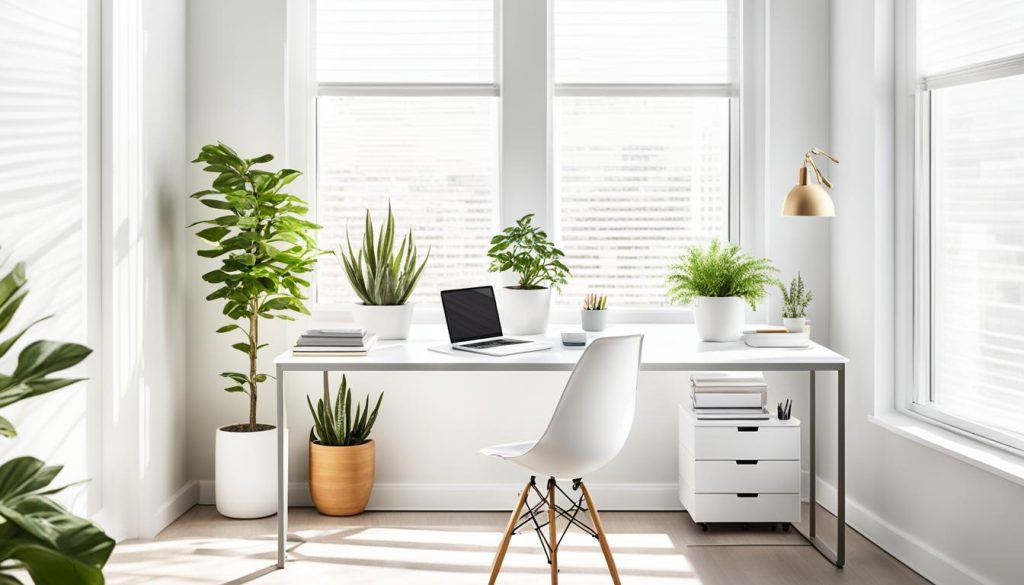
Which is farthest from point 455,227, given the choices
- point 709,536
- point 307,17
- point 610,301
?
point 709,536

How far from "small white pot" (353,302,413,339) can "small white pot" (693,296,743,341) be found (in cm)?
121

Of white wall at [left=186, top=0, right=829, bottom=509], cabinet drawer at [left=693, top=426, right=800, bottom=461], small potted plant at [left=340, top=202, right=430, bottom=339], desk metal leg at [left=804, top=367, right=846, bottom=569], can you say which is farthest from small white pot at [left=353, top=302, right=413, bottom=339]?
desk metal leg at [left=804, top=367, right=846, bottom=569]

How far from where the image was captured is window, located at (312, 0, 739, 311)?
422 cm

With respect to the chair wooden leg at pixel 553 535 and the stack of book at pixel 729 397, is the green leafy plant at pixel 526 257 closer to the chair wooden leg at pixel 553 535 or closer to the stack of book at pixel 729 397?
the stack of book at pixel 729 397

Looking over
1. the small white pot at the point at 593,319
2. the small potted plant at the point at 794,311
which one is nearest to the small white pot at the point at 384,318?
the small white pot at the point at 593,319

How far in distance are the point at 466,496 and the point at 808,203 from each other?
76.2 inches

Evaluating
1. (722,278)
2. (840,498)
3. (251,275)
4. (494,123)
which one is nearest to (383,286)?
(251,275)

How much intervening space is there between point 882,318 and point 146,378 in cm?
295

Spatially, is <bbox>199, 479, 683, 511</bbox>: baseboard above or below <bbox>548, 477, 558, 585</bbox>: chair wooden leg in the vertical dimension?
below

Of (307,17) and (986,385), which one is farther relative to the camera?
(307,17)

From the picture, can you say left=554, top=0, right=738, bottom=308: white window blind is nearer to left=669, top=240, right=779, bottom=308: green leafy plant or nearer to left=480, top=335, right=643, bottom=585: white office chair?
left=669, top=240, right=779, bottom=308: green leafy plant

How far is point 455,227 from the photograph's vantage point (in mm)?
4258

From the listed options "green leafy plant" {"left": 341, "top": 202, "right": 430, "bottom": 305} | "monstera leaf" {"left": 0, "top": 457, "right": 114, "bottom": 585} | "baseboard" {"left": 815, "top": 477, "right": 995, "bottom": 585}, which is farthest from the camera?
"green leafy plant" {"left": 341, "top": 202, "right": 430, "bottom": 305}

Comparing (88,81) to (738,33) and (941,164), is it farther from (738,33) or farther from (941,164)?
(941,164)
